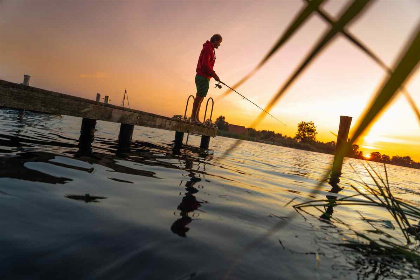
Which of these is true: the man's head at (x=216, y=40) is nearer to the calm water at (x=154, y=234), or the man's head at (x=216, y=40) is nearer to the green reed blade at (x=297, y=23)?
the calm water at (x=154, y=234)

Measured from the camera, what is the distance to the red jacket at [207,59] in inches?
307

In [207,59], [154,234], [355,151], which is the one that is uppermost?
[207,59]

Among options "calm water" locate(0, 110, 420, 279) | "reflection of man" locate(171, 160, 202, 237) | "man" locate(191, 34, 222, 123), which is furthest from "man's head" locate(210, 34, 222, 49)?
"calm water" locate(0, 110, 420, 279)

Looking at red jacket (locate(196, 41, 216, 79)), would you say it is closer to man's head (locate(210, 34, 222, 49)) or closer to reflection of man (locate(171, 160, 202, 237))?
man's head (locate(210, 34, 222, 49))

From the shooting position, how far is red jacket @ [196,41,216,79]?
7.79 m

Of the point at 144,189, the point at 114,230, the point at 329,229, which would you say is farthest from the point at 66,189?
the point at 329,229

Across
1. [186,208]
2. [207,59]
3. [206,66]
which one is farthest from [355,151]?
[207,59]

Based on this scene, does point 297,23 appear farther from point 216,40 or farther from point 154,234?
point 216,40

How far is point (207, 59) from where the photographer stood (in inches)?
310

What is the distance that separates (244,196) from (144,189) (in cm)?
139

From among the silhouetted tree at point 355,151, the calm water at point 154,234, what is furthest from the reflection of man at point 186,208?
the silhouetted tree at point 355,151

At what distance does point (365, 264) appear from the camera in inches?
79.7

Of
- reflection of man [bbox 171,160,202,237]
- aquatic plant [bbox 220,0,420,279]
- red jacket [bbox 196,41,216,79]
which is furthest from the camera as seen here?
red jacket [bbox 196,41,216,79]

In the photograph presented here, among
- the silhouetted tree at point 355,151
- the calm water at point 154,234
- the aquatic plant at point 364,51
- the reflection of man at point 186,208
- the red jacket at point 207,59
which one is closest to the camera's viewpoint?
the aquatic plant at point 364,51
